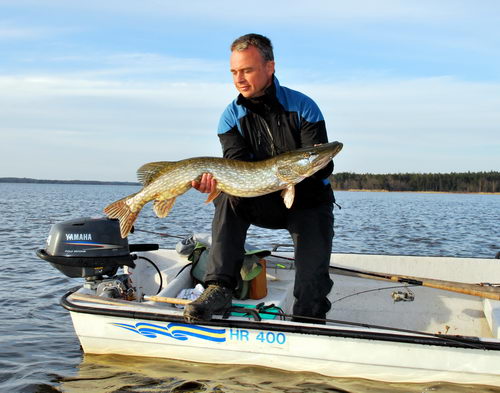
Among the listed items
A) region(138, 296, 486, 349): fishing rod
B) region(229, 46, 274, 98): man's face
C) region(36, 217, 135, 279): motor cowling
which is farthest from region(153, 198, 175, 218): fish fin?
region(36, 217, 135, 279): motor cowling

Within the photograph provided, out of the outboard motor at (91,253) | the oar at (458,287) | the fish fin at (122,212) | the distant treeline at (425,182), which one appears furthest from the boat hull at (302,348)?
the distant treeline at (425,182)

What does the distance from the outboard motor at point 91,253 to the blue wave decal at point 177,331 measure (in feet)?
2.03

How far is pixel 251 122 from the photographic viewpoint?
4.88 metres

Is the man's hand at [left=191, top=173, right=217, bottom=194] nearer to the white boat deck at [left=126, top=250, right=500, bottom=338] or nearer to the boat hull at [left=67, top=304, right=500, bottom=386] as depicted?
the boat hull at [left=67, top=304, right=500, bottom=386]

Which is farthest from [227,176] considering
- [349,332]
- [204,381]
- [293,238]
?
[204,381]

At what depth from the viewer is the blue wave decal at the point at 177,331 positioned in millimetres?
4812

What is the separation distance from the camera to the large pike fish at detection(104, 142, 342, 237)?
14.1ft

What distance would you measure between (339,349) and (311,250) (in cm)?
84

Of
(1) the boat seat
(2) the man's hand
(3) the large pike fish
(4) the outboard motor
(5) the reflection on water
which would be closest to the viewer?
(3) the large pike fish

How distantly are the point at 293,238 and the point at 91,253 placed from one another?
210 cm

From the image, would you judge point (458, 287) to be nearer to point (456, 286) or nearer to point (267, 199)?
point (456, 286)

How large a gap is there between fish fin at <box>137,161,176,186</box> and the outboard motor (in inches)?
51.1

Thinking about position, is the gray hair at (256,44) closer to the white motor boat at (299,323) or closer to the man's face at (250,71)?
the man's face at (250,71)

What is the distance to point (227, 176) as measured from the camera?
442cm
